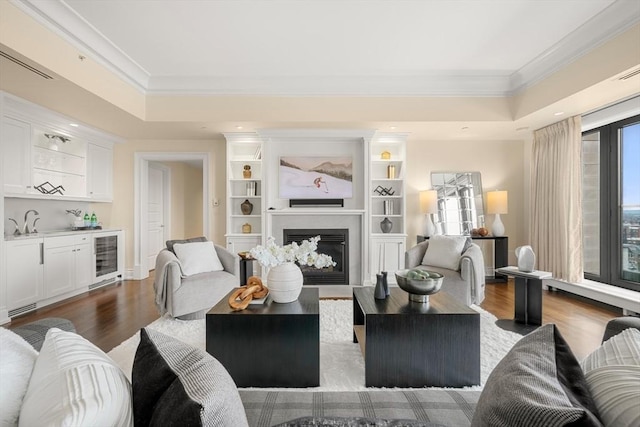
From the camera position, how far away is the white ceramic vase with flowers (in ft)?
7.28

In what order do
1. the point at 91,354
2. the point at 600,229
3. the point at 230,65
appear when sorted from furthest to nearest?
the point at 600,229
the point at 230,65
the point at 91,354

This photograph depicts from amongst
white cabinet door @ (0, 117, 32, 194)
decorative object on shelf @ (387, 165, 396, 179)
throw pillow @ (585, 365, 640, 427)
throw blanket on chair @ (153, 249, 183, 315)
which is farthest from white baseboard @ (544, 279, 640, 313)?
white cabinet door @ (0, 117, 32, 194)

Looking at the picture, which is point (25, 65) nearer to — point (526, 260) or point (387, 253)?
point (387, 253)

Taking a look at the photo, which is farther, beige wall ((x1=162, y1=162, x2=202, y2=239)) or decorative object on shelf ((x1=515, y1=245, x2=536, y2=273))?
beige wall ((x1=162, y1=162, x2=202, y2=239))

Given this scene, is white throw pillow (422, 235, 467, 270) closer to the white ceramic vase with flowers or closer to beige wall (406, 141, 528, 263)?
beige wall (406, 141, 528, 263)

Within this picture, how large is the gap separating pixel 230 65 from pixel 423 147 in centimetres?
332

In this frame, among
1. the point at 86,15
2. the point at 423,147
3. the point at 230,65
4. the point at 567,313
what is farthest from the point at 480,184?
the point at 86,15

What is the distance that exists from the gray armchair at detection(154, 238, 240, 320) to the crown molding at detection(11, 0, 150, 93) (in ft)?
7.22

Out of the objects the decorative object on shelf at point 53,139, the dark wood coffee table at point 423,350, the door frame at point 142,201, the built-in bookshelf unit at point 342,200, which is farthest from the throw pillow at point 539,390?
the decorative object on shelf at point 53,139

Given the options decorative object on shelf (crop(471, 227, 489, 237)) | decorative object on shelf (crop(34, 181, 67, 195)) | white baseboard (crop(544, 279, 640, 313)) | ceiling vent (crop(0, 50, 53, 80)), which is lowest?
white baseboard (crop(544, 279, 640, 313))

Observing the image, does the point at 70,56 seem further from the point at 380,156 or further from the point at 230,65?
the point at 380,156

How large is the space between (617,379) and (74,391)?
3.49 feet

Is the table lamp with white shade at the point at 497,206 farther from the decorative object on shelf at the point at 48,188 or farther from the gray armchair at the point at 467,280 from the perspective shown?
the decorative object on shelf at the point at 48,188

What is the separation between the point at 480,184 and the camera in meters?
5.41
